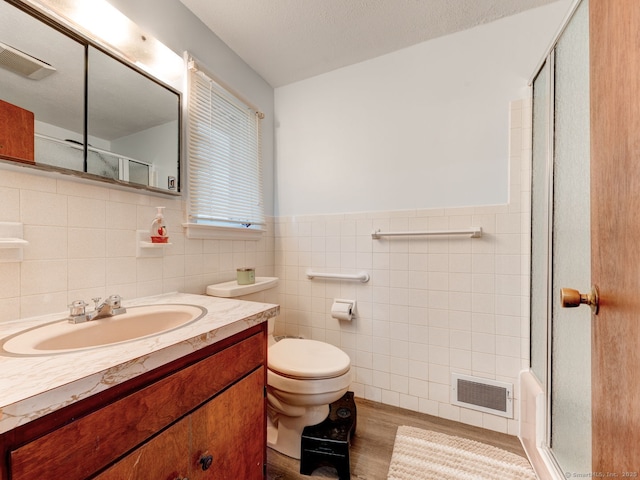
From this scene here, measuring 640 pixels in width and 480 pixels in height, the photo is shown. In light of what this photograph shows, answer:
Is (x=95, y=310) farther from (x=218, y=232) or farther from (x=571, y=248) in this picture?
(x=571, y=248)

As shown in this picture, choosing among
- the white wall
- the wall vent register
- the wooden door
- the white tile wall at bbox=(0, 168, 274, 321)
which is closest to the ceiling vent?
the white tile wall at bbox=(0, 168, 274, 321)

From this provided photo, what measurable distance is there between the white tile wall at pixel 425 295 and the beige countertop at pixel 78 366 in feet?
3.64

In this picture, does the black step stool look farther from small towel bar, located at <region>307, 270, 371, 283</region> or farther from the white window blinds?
the white window blinds

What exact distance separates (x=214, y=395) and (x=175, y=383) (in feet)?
0.51

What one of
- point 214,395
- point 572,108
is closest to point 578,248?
point 572,108

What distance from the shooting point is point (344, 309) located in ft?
5.84

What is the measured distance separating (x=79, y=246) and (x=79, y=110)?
19.3 inches

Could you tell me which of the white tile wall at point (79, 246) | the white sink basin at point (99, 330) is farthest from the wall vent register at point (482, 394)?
the white tile wall at point (79, 246)

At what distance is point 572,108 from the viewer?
114cm

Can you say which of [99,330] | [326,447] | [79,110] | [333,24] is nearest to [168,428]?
[99,330]

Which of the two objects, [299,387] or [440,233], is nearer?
[299,387]

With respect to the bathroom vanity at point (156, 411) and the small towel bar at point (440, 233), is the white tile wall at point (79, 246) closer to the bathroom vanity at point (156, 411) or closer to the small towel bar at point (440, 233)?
the bathroom vanity at point (156, 411)

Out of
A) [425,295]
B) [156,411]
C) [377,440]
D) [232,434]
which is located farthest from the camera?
[425,295]

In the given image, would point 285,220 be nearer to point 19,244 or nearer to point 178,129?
point 178,129
